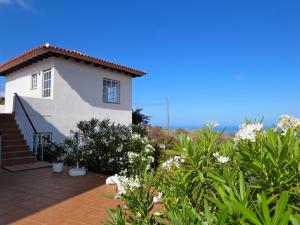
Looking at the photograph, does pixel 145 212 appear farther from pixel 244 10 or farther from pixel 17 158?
pixel 244 10

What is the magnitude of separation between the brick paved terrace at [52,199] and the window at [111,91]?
7209 millimetres

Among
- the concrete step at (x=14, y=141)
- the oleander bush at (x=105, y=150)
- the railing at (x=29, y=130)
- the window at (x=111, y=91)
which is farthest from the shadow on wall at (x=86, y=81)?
the oleander bush at (x=105, y=150)

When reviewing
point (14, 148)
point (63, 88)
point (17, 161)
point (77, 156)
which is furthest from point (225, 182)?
point (63, 88)

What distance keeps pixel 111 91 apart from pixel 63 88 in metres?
3.31

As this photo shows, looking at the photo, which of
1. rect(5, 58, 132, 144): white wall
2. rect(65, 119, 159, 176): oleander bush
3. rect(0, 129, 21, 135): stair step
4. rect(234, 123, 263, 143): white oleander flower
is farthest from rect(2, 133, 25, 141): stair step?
rect(234, 123, 263, 143): white oleander flower

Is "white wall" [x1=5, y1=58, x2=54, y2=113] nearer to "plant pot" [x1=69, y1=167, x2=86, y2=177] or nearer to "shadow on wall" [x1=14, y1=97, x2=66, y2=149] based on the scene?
"shadow on wall" [x1=14, y1=97, x2=66, y2=149]

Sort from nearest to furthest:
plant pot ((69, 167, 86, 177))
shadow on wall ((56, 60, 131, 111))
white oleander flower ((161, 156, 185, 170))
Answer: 1. white oleander flower ((161, 156, 185, 170))
2. plant pot ((69, 167, 86, 177))
3. shadow on wall ((56, 60, 131, 111))

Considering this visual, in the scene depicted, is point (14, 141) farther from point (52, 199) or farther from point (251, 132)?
point (251, 132)

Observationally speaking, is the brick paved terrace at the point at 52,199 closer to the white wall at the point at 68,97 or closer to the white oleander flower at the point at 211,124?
the white oleander flower at the point at 211,124

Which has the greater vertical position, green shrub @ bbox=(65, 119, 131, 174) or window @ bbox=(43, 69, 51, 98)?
window @ bbox=(43, 69, 51, 98)

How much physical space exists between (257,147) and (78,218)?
3492mm

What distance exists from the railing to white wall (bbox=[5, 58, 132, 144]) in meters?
0.26

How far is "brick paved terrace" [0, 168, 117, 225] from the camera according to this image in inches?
174

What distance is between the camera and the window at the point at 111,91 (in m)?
14.6
